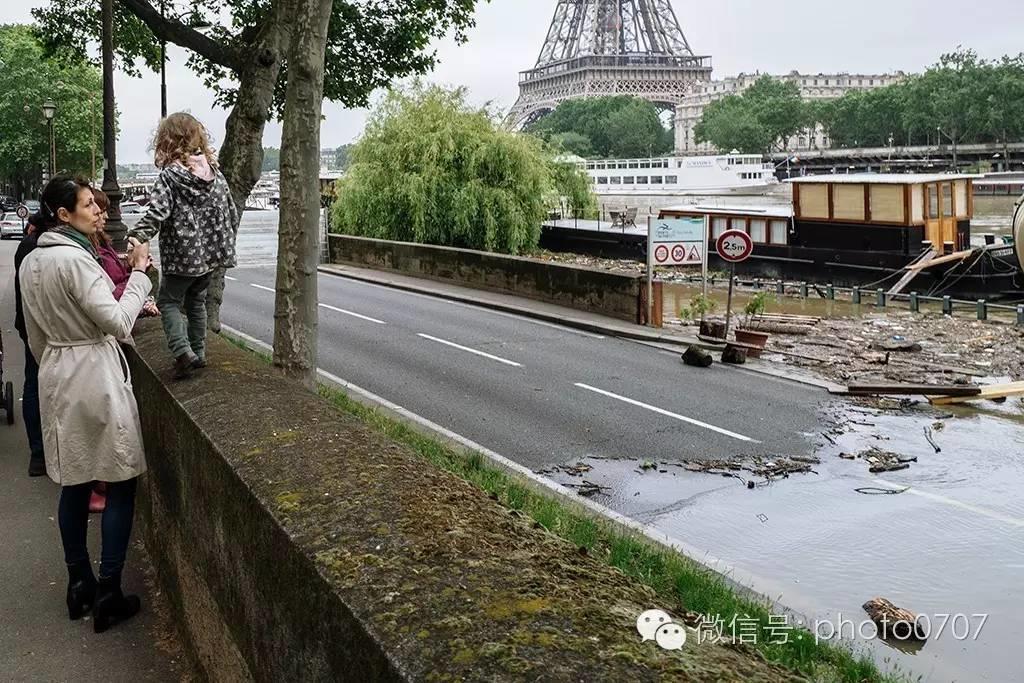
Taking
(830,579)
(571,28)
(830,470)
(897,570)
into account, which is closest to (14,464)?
(830,579)

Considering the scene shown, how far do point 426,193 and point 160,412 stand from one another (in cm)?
2990

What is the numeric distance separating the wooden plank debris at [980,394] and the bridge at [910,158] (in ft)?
367

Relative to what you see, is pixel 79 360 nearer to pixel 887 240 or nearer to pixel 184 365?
pixel 184 365

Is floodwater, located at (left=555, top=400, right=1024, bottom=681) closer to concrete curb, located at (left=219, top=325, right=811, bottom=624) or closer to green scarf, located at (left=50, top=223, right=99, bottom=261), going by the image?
concrete curb, located at (left=219, top=325, right=811, bottom=624)

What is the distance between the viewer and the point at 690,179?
98.3m

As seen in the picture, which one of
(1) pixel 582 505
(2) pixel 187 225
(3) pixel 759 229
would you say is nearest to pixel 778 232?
(3) pixel 759 229

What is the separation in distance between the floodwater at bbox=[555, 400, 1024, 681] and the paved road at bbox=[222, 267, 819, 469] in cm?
88

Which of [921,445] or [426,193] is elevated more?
[426,193]

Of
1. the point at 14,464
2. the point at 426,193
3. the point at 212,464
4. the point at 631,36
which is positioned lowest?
the point at 14,464

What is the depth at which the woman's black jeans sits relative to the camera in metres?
5.00

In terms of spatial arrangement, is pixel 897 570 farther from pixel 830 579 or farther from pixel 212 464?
pixel 212 464

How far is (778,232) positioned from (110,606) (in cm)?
3755

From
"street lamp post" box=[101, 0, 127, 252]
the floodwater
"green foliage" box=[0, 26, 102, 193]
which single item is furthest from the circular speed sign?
"green foliage" box=[0, 26, 102, 193]

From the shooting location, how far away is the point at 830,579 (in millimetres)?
7793
